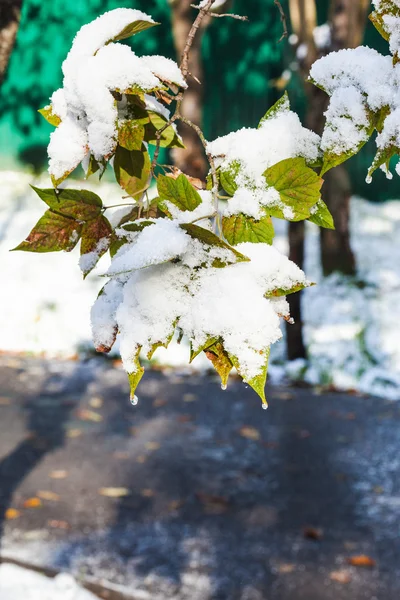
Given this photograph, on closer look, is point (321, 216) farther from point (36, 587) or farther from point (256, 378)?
point (36, 587)

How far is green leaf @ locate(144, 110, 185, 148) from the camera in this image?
101 cm

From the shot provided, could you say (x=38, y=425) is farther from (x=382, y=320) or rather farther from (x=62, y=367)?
(x=382, y=320)

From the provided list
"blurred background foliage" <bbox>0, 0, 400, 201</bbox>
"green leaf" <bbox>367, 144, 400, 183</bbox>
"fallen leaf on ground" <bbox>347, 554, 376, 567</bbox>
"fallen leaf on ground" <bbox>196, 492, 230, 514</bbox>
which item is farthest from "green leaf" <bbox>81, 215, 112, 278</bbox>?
"blurred background foliage" <bbox>0, 0, 400, 201</bbox>

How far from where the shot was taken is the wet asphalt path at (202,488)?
3529mm

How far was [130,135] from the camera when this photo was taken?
38.0 inches

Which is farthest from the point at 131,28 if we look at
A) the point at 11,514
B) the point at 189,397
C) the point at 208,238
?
the point at 189,397

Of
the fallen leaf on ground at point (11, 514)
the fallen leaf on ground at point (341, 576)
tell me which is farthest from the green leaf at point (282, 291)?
the fallen leaf on ground at point (11, 514)

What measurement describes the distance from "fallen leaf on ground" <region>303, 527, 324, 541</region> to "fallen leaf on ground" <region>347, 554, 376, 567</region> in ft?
0.78

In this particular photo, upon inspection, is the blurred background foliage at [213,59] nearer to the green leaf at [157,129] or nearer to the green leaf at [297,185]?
the green leaf at [157,129]

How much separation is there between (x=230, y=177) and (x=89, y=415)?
506 centimetres

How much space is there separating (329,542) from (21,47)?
856 cm

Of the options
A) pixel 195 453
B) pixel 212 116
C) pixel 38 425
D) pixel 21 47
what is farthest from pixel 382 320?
pixel 21 47

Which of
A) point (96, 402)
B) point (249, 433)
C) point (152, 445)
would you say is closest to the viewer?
point (152, 445)

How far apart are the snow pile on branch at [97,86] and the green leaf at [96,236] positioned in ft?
0.26
